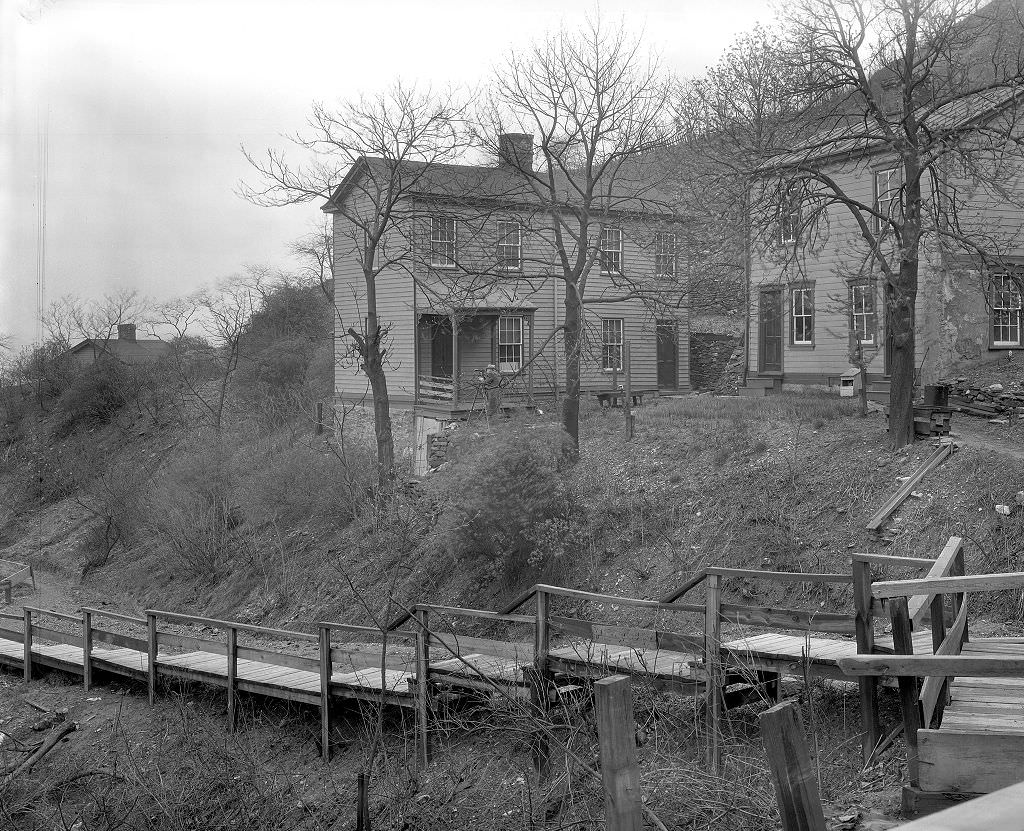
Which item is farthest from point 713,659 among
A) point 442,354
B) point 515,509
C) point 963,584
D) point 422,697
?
point 442,354

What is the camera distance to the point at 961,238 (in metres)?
15.7

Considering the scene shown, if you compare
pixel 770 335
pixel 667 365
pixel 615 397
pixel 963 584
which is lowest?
pixel 963 584

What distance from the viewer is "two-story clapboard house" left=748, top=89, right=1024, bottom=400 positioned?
1778cm

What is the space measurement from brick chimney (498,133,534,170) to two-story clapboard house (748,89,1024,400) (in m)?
5.29

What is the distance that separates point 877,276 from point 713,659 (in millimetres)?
12806

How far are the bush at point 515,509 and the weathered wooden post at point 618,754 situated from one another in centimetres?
1237

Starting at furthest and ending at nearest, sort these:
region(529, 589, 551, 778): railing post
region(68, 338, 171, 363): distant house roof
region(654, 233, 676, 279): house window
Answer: region(68, 338, 171, 363): distant house roof → region(654, 233, 676, 279): house window → region(529, 589, 551, 778): railing post

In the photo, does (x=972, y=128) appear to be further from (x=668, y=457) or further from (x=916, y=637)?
(x=916, y=637)

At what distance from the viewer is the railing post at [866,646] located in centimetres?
704

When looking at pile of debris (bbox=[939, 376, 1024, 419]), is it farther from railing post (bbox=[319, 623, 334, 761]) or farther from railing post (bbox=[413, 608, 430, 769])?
railing post (bbox=[319, 623, 334, 761])

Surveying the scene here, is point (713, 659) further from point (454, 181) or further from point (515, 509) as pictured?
point (454, 181)

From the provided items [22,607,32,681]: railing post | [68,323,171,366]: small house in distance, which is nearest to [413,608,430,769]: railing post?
[22,607,32,681]: railing post

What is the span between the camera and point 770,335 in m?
27.2

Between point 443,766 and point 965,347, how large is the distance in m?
16.4
